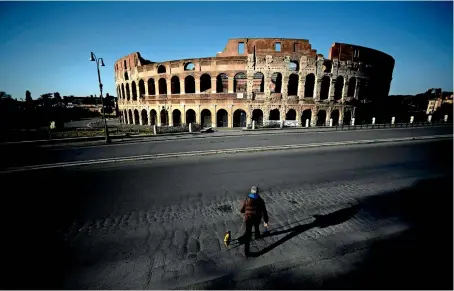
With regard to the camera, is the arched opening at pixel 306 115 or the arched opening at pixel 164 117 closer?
the arched opening at pixel 306 115

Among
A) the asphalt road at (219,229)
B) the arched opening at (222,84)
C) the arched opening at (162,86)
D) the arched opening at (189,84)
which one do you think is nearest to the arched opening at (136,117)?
the arched opening at (162,86)

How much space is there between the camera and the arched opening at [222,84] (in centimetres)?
2782

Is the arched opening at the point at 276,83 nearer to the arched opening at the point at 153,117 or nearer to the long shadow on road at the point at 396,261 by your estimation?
the arched opening at the point at 153,117

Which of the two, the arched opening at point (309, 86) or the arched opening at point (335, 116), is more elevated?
the arched opening at point (309, 86)

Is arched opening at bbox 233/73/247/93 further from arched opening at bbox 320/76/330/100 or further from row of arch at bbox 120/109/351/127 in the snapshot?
arched opening at bbox 320/76/330/100

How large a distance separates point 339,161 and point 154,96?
27.4 meters

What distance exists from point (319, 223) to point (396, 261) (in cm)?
167

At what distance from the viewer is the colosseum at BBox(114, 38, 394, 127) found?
25659mm

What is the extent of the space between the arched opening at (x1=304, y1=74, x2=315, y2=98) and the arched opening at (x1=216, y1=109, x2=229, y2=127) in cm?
1225

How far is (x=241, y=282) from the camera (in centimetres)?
349

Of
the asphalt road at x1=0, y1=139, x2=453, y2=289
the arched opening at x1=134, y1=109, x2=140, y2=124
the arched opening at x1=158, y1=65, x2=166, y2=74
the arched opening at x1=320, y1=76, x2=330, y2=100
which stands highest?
the arched opening at x1=158, y1=65, x2=166, y2=74

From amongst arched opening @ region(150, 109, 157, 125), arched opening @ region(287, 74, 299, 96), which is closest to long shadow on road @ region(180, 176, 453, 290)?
arched opening @ region(287, 74, 299, 96)

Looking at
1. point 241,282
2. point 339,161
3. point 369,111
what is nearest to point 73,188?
point 241,282

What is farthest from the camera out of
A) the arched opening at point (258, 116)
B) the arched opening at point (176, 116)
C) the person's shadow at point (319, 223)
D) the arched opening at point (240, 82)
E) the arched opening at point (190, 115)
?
the arched opening at point (176, 116)
